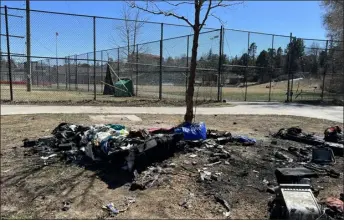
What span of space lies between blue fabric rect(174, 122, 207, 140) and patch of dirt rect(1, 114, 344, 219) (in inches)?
21.6

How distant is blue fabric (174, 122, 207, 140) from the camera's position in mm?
6392

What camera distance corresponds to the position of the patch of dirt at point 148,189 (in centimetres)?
407

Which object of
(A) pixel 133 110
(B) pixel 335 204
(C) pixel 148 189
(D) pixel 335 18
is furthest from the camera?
(D) pixel 335 18

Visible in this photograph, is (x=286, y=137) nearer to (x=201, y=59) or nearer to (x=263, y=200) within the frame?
(x=263, y=200)

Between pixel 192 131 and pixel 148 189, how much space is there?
207 cm

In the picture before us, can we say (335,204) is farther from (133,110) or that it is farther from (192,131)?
(133,110)

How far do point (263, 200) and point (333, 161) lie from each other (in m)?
2.44

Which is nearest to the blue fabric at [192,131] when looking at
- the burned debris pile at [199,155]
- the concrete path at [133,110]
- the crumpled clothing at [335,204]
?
the burned debris pile at [199,155]

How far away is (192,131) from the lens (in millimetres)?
6473

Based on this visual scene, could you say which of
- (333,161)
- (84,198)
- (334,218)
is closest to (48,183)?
(84,198)

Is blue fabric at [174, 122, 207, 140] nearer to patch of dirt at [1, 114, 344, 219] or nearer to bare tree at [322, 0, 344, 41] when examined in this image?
patch of dirt at [1, 114, 344, 219]

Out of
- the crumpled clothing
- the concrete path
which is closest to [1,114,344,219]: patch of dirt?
the crumpled clothing

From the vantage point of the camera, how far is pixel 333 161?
20.1 ft

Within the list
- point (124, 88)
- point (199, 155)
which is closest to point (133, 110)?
point (199, 155)
